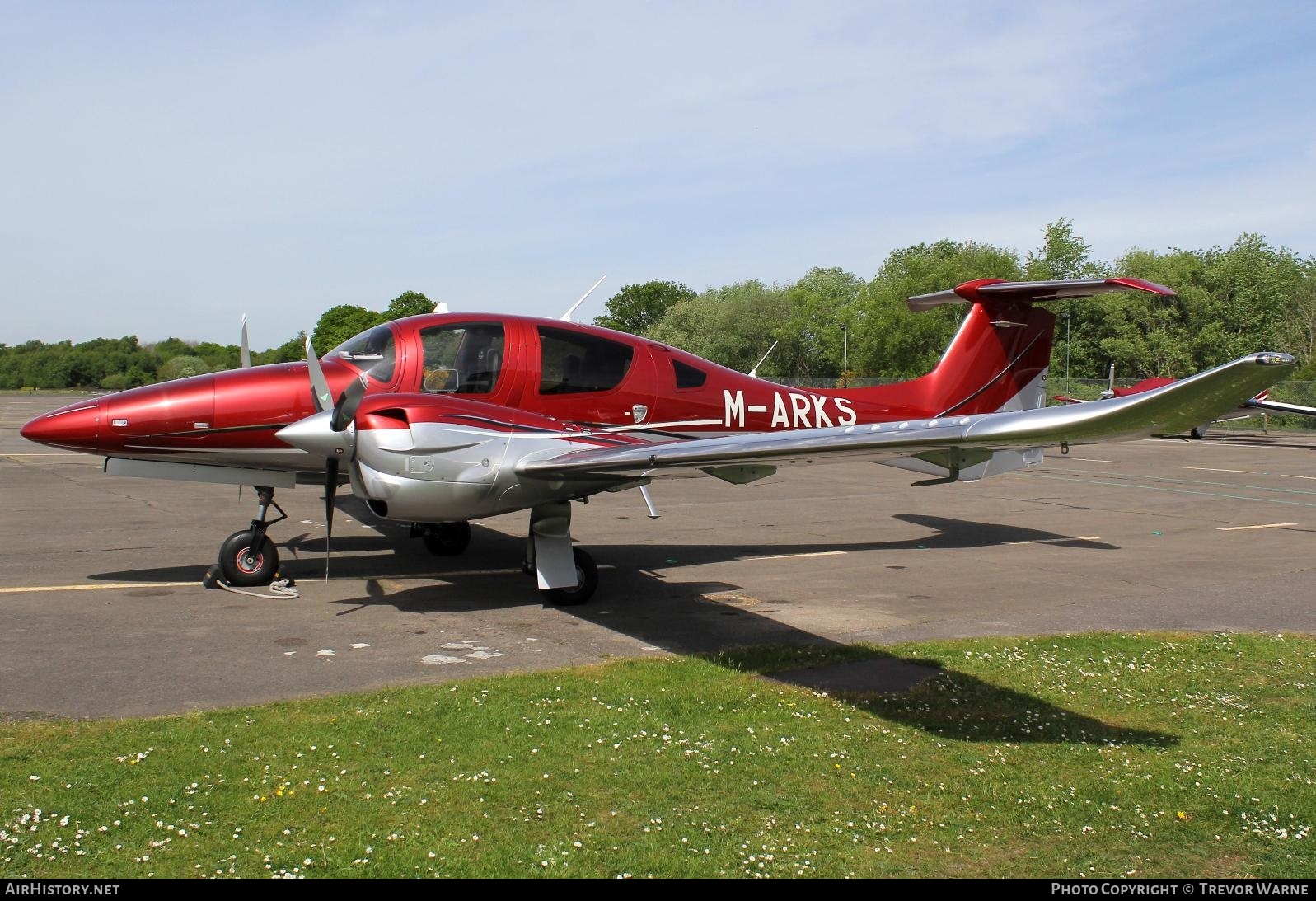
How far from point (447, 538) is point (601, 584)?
8.09 ft

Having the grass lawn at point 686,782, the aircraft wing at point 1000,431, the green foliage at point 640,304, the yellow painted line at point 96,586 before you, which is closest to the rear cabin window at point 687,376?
the aircraft wing at point 1000,431

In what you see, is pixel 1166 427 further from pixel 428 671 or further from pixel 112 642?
pixel 112 642

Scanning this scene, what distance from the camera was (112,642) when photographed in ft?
24.2

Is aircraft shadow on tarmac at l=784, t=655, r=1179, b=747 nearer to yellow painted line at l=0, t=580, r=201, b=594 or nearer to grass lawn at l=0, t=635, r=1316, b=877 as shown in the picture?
grass lawn at l=0, t=635, r=1316, b=877

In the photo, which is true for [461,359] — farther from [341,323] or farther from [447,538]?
[341,323]

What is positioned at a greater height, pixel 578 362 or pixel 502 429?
pixel 578 362

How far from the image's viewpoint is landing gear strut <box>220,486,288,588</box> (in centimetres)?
958

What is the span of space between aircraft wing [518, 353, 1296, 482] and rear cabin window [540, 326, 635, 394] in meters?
2.39

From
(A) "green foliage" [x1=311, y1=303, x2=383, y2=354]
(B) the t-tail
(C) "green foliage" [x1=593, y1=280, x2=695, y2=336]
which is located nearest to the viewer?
(B) the t-tail

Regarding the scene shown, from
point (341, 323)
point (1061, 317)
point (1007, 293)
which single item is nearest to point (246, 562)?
point (1007, 293)

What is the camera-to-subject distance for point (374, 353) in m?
9.90

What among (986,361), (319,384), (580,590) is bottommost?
(580,590)

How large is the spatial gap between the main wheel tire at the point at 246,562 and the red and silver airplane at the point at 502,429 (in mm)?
17

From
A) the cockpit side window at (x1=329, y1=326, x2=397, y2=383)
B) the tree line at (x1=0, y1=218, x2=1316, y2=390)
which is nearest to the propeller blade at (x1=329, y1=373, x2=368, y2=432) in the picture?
the cockpit side window at (x1=329, y1=326, x2=397, y2=383)
